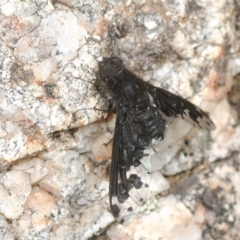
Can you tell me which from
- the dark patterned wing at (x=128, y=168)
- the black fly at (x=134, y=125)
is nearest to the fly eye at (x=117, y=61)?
the black fly at (x=134, y=125)

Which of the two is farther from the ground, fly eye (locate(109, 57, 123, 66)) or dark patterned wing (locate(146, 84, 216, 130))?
fly eye (locate(109, 57, 123, 66))

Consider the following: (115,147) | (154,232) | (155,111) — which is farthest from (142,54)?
(154,232)

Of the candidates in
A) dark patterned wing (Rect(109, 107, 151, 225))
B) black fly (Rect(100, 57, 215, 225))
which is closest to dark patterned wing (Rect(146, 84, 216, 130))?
black fly (Rect(100, 57, 215, 225))

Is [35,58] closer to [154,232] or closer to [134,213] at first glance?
[134,213]

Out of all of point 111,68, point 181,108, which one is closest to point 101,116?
point 111,68

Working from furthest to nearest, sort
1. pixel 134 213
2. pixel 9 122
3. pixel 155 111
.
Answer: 1. pixel 155 111
2. pixel 134 213
3. pixel 9 122

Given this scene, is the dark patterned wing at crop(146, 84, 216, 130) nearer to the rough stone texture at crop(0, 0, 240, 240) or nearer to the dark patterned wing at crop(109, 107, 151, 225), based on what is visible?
the rough stone texture at crop(0, 0, 240, 240)

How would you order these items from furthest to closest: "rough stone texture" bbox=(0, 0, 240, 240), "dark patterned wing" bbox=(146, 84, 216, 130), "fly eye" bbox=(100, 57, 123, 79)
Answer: "dark patterned wing" bbox=(146, 84, 216, 130) < "fly eye" bbox=(100, 57, 123, 79) < "rough stone texture" bbox=(0, 0, 240, 240)

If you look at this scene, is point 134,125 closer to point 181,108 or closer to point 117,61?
point 181,108
